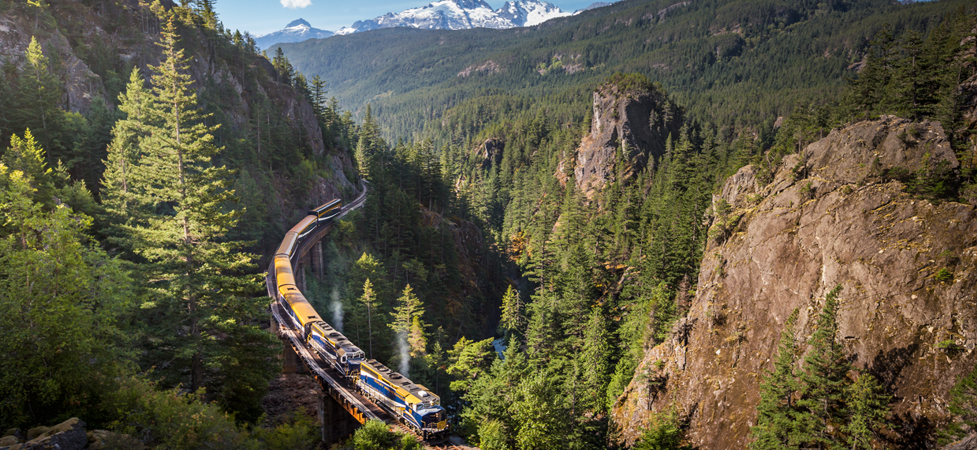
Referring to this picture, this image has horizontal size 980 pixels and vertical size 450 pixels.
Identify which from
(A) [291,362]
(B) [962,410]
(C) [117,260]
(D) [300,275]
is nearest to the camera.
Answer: (C) [117,260]

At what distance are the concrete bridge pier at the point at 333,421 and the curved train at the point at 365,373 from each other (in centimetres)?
195

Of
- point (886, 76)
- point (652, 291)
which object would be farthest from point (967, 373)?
point (886, 76)

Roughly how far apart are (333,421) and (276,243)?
3040cm

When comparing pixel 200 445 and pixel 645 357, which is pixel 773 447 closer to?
pixel 645 357

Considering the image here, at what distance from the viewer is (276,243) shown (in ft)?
Answer: 176

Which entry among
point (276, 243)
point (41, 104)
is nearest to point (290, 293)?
point (276, 243)

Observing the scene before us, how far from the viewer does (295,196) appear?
2532 inches

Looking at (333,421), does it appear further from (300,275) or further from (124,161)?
(300,275)

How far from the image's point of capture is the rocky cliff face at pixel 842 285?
22656mm

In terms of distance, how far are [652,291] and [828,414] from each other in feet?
78.7

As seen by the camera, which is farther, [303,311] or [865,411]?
[303,311]

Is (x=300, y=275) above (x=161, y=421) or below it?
below

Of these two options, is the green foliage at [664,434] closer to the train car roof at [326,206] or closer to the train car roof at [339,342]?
the train car roof at [339,342]

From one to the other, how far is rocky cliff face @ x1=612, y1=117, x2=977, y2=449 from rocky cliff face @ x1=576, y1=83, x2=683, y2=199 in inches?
2308
